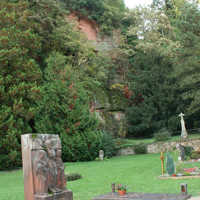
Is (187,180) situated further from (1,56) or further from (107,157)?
(1,56)

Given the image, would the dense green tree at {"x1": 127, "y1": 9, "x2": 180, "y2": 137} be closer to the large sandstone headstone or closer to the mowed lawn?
the mowed lawn

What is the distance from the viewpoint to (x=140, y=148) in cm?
2950

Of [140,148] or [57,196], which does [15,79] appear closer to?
[140,148]

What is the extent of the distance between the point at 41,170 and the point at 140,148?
21119 millimetres

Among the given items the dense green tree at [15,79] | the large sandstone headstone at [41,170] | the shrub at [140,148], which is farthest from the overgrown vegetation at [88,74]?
the large sandstone headstone at [41,170]

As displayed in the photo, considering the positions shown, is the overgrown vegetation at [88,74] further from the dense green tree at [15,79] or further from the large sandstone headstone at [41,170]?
the large sandstone headstone at [41,170]

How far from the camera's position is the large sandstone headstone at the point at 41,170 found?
30.2 ft

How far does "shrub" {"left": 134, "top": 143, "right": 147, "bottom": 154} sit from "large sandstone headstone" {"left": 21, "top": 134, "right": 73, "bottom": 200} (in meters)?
20.1

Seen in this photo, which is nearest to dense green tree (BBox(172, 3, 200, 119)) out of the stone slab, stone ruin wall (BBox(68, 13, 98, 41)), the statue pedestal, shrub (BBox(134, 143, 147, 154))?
shrub (BBox(134, 143, 147, 154))

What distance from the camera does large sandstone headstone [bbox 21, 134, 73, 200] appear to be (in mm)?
9203

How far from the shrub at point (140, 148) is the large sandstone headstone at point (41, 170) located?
20138mm

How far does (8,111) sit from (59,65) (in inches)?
252

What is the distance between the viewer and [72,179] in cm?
1664

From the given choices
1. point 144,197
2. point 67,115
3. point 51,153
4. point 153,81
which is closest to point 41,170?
point 51,153
